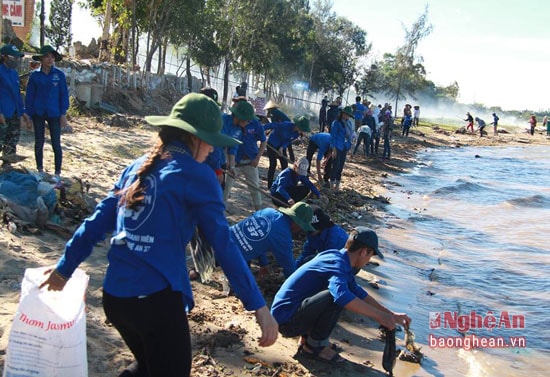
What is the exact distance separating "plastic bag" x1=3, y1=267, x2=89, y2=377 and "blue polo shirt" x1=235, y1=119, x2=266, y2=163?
5.46m

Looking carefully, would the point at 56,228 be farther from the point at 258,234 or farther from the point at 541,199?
the point at 541,199

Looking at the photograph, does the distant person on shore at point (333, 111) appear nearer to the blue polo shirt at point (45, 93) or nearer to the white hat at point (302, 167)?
the white hat at point (302, 167)

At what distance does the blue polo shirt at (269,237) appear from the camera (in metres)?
4.98

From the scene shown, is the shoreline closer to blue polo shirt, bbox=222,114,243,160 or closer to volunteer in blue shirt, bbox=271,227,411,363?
volunteer in blue shirt, bbox=271,227,411,363

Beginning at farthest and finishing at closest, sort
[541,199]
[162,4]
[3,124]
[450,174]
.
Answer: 1. [162,4]
2. [450,174]
3. [541,199]
4. [3,124]

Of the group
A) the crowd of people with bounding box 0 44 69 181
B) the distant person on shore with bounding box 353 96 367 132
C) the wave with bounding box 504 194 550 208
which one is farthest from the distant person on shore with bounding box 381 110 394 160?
the crowd of people with bounding box 0 44 69 181

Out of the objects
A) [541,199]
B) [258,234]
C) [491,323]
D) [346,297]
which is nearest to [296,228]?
[258,234]

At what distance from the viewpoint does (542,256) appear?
399 inches

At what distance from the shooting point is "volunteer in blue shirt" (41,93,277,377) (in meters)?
2.21

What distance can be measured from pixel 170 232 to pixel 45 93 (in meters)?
5.73

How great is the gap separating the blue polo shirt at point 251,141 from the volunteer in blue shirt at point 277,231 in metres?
2.83

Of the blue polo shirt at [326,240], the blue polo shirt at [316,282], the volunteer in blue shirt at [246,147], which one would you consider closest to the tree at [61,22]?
the volunteer in blue shirt at [246,147]

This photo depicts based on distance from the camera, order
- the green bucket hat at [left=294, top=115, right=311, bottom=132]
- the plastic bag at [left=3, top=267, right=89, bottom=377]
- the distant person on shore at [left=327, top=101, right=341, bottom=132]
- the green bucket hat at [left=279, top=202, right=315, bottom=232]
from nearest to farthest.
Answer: the plastic bag at [left=3, top=267, right=89, bottom=377], the green bucket hat at [left=279, top=202, right=315, bottom=232], the green bucket hat at [left=294, top=115, right=311, bottom=132], the distant person on shore at [left=327, top=101, right=341, bottom=132]

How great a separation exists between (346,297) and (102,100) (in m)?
16.4
